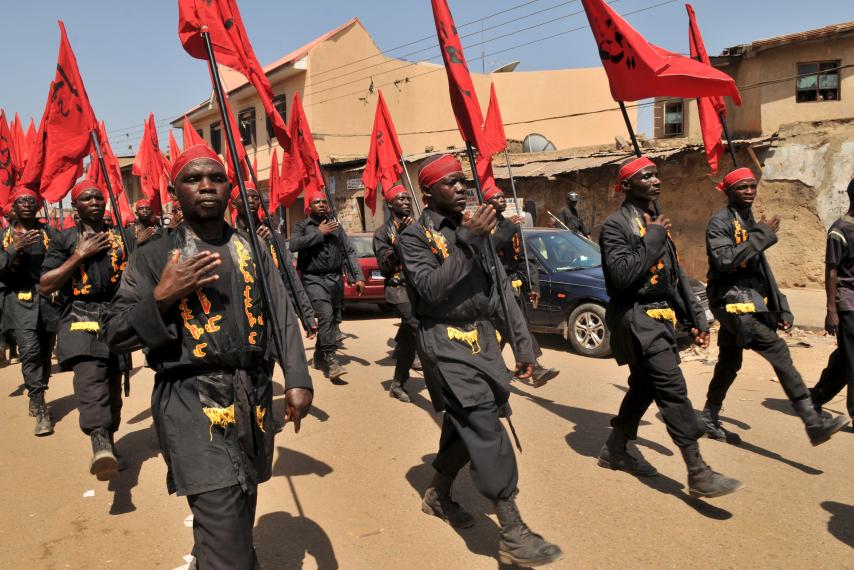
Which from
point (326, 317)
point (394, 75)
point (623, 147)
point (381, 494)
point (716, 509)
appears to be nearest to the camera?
point (716, 509)

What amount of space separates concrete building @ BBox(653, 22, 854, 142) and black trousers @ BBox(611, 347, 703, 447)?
14.0 meters

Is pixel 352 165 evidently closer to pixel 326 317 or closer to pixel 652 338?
pixel 326 317

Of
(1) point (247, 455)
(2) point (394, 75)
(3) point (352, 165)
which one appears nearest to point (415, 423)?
(1) point (247, 455)

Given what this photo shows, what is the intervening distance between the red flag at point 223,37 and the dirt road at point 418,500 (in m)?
2.63

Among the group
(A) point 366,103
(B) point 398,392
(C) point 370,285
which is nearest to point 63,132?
(B) point 398,392

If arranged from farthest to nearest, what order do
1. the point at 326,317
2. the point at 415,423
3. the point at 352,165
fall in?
the point at 352,165 → the point at 326,317 → the point at 415,423

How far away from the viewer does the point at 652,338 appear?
167 inches

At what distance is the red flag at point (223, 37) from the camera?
421 centimetres

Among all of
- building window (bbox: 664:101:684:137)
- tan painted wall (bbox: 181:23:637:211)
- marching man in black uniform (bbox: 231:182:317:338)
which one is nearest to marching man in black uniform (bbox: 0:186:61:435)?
marching man in black uniform (bbox: 231:182:317:338)

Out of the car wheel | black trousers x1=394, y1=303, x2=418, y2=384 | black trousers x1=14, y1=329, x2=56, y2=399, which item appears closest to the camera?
black trousers x1=14, y1=329, x2=56, y2=399

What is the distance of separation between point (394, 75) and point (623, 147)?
15.3 meters

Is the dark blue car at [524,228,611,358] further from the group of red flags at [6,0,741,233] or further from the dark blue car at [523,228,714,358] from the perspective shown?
the group of red flags at [6,0,741,233]

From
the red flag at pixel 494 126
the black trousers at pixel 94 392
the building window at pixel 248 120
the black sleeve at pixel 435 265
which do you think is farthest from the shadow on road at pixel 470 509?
the building window at pixel 248 120

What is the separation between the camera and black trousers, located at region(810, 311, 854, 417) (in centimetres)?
436
